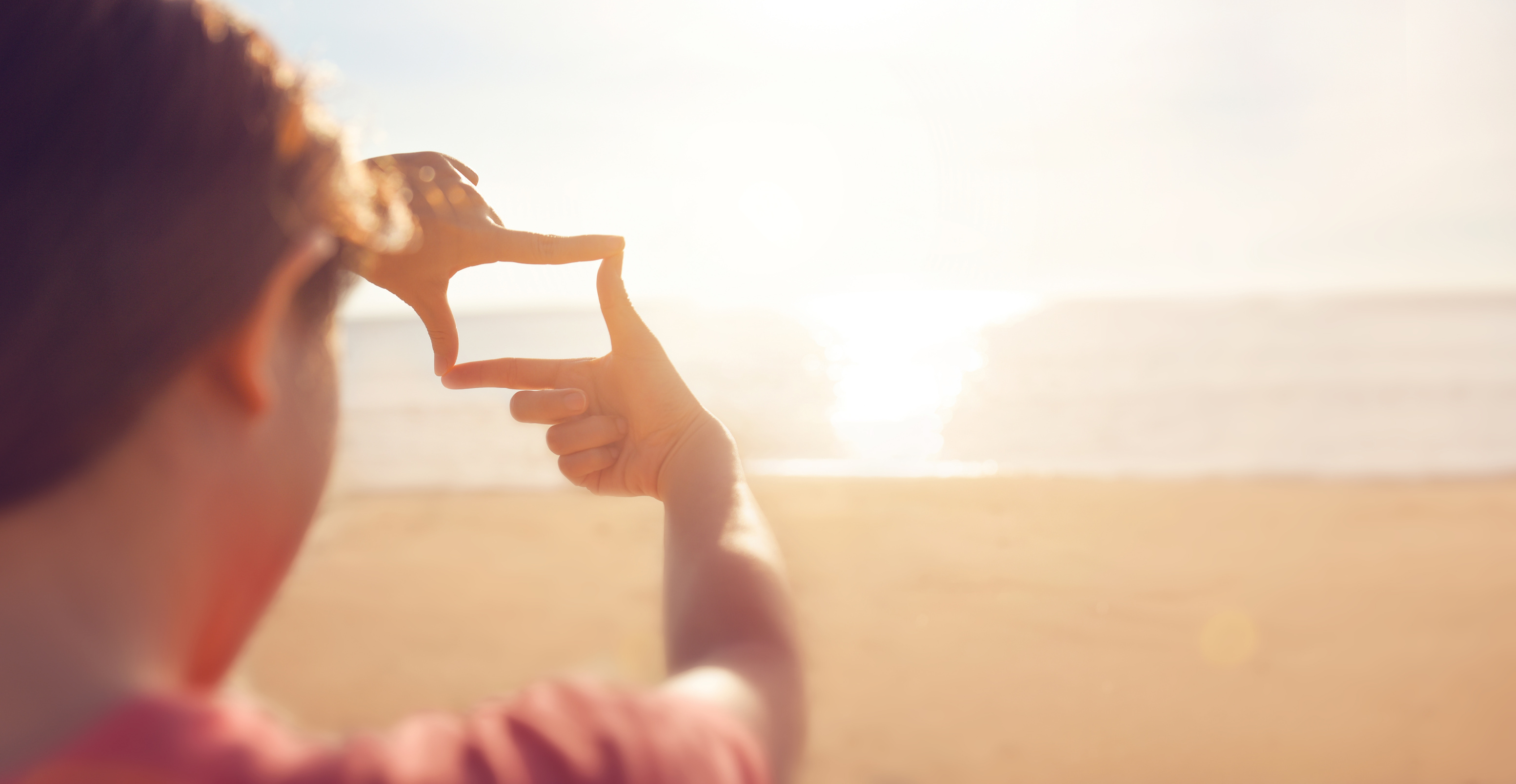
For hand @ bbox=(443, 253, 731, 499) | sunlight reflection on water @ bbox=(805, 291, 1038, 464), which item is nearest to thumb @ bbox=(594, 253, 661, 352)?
hand @ bbox=(443, 253, 731, 499)

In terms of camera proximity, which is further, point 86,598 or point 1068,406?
point 1068,406

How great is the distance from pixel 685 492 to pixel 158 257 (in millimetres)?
642

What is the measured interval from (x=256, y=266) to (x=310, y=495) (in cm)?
23

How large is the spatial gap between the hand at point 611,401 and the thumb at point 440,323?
0.03 metres

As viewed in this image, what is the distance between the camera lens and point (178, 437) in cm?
67

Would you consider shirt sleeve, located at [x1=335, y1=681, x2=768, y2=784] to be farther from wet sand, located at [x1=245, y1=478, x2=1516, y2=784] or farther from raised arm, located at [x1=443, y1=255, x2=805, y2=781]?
wet sand, located at [x1=245, y1=478, x2=1516, y2=784]

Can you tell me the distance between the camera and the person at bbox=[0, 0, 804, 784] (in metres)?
0.59

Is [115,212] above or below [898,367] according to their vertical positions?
above

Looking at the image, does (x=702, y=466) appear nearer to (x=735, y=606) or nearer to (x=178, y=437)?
(x=735, y=606)

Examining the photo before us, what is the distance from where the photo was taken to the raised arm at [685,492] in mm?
802

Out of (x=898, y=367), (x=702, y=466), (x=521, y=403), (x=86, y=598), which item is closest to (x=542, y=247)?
(x=521, y=403)

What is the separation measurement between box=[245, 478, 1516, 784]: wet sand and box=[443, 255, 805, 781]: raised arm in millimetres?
2696

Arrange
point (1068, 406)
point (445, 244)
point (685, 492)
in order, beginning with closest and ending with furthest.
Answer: point (685, 492), point (445, 244), point (1068, 406)

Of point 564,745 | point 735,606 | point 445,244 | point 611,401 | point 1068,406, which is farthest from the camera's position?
point 1068,406
